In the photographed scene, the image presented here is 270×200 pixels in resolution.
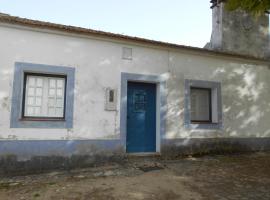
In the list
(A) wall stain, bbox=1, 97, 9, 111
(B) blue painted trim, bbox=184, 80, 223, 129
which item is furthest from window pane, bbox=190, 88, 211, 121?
(A) wall stain, bbox=1, 97, 9, 111

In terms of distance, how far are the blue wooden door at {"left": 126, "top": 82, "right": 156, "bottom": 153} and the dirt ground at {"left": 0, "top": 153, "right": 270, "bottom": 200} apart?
0.62m

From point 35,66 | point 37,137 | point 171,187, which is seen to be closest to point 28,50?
point 35,66

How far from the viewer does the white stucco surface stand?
20.1 feet

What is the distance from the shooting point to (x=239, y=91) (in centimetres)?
868

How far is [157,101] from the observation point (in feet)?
25.2

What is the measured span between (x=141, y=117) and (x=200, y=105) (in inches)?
82.3

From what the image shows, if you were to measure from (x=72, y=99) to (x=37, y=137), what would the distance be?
1.22 metres

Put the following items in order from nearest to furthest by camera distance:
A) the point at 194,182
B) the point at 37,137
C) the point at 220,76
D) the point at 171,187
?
the point at 171,187 < the point at 194,182 < the point at 37,137 < the point at 220,76

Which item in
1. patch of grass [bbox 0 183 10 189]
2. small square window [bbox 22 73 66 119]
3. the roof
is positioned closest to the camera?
→ patch of grass [bbox 0 183 10 189]

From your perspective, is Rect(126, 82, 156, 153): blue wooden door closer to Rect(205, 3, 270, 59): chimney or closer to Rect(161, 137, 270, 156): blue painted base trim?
Rect(161, 137, 270, 156): blue painted base trim

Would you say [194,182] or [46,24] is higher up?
[46,24]

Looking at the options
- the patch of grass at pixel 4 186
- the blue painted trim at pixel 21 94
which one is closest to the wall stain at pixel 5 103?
the blue painted trim at pixel 21 94

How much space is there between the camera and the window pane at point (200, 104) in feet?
27.0

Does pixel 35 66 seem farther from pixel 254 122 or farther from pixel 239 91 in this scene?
pixel 254 122
